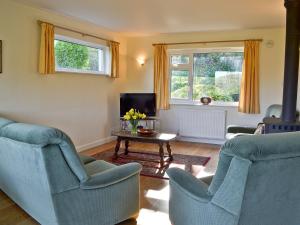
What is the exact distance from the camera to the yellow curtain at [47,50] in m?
4.24

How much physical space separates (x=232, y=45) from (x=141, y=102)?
218 cm

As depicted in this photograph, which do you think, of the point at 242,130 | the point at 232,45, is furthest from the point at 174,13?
the point at 242,130

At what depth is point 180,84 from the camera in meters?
6.32

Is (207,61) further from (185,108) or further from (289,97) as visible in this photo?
(289,97)

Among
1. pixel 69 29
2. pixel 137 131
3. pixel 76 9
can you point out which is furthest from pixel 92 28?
pixel 137 131

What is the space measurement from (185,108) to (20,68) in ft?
11.2

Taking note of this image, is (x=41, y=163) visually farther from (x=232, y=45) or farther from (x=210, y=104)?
(x=232, y=45)

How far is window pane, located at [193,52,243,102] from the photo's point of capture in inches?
231

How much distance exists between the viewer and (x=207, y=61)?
6078 mm

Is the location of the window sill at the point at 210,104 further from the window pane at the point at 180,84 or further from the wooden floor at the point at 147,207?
the wooden floor at the point at 147,207

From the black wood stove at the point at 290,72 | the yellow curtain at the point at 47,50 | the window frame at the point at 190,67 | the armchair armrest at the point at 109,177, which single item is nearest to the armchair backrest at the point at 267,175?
the armchair armrest at the point at 109,177

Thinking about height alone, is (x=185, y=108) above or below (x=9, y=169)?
above

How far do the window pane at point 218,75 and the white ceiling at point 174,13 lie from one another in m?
0.67

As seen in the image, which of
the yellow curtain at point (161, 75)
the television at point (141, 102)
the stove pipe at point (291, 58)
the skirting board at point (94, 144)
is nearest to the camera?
the stove pipe at point (291, 58)
